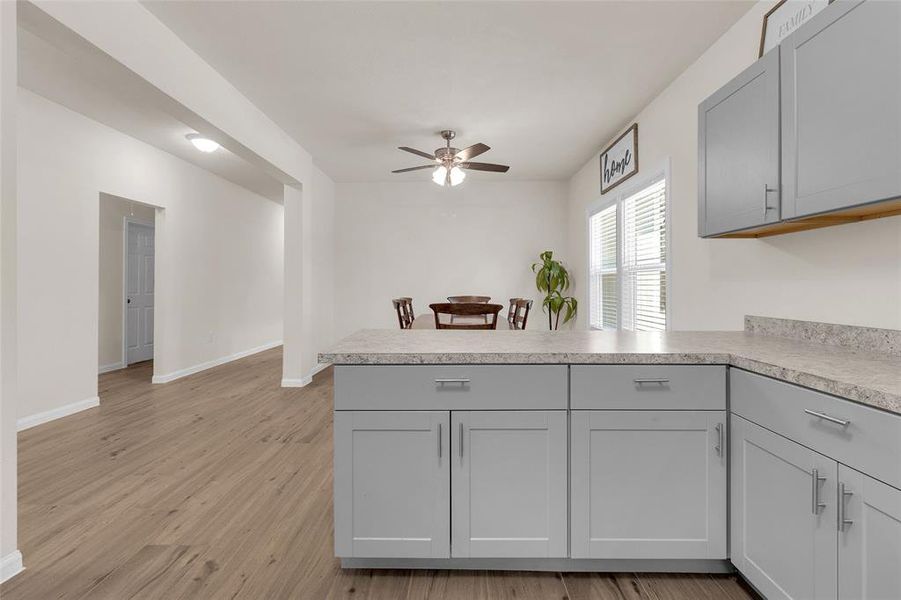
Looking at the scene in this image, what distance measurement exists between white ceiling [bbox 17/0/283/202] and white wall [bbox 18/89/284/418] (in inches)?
7.1

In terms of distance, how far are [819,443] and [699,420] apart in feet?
1.35

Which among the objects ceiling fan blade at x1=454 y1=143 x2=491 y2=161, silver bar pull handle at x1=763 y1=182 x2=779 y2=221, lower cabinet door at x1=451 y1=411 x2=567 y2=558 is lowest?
lower cabinet door at x1=451 y1=411 x2=567 y2=558

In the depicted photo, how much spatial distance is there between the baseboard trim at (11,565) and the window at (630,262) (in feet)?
12.8

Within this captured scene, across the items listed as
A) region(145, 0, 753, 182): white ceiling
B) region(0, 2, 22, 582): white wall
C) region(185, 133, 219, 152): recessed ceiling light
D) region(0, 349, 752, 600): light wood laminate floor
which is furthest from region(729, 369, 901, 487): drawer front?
region(185, 133, 219, 152): recessed ceiling light

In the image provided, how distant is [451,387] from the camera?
1696mm

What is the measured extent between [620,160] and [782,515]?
363 centimetres

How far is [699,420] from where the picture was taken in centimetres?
167

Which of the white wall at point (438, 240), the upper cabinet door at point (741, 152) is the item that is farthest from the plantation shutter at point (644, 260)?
the white wall at point (438, 240)

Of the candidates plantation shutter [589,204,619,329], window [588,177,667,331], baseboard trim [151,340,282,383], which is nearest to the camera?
window [588,177,667,331]

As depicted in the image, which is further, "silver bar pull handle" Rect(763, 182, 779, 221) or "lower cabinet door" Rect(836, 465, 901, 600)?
"silver bar pull handle" Rect(763, 182, 779, 221)

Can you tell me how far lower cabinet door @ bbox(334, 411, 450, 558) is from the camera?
5.57 ft

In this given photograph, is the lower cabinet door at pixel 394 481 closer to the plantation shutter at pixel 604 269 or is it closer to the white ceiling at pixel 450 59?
the white ceiling at pixel 450 59

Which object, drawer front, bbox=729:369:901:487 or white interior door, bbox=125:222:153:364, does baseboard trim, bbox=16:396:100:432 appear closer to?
white interior door, bbox=125:222:153:364

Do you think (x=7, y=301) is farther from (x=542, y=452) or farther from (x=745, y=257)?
(x=745, y=257)
